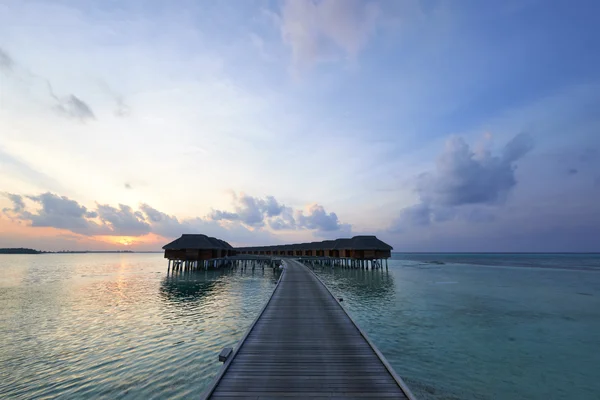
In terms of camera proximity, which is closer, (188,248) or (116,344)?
(116,344)

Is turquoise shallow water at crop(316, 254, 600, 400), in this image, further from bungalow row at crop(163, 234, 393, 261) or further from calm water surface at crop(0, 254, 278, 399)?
bungalow row at crop(163, 234, 393, 261)

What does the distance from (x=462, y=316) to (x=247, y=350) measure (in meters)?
17.6

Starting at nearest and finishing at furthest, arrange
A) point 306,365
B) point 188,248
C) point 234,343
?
point 306,365 → point 234,343 → point 188,248

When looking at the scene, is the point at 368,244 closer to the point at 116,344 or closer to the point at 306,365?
the point at 116,344

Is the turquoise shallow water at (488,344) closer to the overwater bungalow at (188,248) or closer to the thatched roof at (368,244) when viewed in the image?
the thatched roof at (368,244)

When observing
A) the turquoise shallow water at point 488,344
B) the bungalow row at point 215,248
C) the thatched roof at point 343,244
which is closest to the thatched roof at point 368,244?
the bungalow row at point 215,248

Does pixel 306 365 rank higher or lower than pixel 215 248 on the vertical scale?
lower

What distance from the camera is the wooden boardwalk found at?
623cm

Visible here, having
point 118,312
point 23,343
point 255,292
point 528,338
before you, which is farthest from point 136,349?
point 528,338

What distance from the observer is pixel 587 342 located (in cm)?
1475

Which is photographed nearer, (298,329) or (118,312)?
(298,329)

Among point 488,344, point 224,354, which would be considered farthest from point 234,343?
point 488,344

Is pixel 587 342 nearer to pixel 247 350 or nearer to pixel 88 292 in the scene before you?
pixel 247 350

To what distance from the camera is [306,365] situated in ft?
25.1
